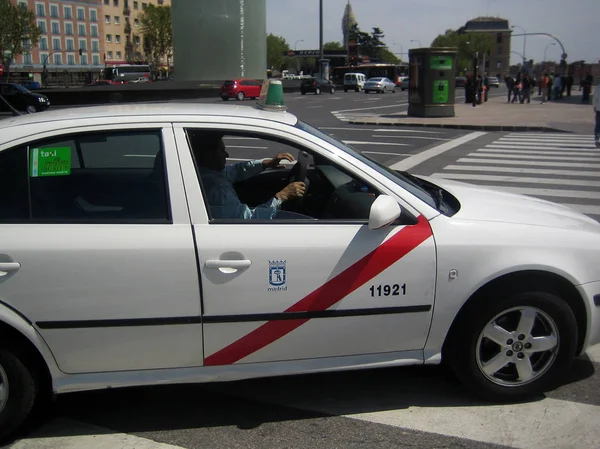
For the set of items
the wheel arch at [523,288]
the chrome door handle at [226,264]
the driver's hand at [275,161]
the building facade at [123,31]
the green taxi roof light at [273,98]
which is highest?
the building facade at [123,31]

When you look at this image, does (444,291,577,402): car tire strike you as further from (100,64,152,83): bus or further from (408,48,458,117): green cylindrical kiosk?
(100,64,152,83): bus

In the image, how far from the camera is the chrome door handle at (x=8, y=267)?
285 cm

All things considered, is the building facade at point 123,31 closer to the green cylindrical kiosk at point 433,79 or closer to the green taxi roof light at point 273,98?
the green cylindrical kiosk at point 433,79

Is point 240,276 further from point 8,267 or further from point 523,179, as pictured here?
point 523,179

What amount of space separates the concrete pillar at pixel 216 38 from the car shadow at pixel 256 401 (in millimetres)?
51686

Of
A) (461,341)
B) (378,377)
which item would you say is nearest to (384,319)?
(461,341)

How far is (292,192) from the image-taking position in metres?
3.86

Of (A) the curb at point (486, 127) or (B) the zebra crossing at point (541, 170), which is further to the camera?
(A) the curb at point (486, 127)

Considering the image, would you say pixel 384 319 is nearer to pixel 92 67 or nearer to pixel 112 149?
pixel 112 149

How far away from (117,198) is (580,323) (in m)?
2.56

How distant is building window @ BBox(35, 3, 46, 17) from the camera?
88.3m

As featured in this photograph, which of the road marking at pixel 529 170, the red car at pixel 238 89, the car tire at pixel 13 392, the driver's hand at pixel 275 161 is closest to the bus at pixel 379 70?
the red car at pixel 238 89

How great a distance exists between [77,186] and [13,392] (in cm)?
104

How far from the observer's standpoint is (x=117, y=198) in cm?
317
